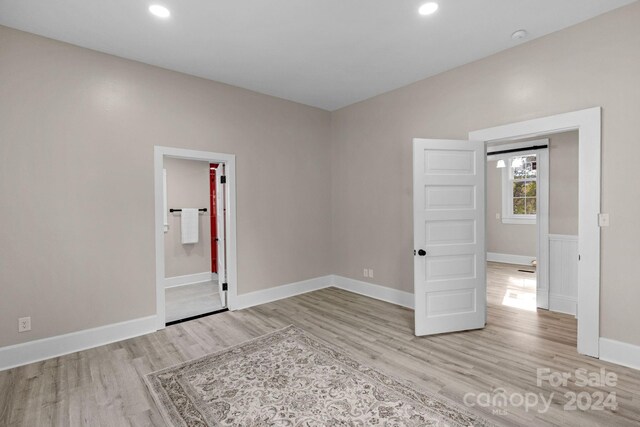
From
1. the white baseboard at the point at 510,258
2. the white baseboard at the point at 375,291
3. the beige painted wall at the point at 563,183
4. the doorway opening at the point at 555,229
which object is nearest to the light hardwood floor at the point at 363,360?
the white baseboard at the point at 375,291

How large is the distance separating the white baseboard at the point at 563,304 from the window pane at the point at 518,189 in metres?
4.10

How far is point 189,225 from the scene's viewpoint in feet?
18.5

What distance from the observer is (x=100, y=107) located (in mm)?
3166

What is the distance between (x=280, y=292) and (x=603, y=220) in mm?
3900

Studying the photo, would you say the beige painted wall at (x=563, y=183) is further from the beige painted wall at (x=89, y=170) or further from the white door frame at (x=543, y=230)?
the beige painted wall at (x=89, y=170)

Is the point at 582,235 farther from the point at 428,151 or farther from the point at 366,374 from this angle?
the point at 366,374

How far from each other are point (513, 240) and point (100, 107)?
27.3 feet

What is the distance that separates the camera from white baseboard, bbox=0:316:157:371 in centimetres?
272

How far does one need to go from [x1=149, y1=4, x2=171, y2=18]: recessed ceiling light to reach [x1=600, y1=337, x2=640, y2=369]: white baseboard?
4.80 metres

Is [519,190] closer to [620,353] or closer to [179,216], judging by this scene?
[620,353]

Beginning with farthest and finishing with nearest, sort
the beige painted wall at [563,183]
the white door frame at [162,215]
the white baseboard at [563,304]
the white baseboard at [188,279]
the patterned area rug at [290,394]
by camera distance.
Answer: the white baseboard at [188,279]
the beige painted wall at [563,183]
the white baseboard at [563,304]
the white door frame at [162,215]
the patterned area rug at [290,394]

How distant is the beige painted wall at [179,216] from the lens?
5.54 meters

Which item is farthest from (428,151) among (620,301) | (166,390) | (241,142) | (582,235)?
(166,390)

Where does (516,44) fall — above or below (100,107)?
above
